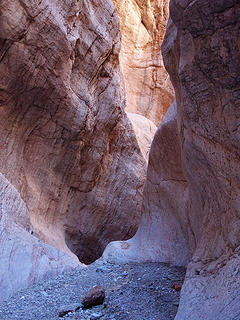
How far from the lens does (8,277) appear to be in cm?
448

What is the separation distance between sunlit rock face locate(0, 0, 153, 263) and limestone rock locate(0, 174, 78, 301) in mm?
1353

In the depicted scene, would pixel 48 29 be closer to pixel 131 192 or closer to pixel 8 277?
pixel 8 277

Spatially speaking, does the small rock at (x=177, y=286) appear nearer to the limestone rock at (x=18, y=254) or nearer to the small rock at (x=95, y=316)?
the small rock at (x=95, y=316)

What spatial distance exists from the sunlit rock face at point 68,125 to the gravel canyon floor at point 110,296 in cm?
268

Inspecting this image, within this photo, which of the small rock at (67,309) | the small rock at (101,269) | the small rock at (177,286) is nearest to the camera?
the small rock at (67,309)

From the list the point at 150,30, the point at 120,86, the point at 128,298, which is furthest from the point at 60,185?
the point at 150,30

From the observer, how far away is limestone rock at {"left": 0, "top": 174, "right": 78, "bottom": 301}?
456 centimetres

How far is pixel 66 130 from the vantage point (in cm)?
872

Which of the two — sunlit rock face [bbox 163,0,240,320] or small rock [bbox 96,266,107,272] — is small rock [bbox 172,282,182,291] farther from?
small rock [bbox 96,266,107,272]

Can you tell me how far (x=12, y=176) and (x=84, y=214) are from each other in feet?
11.6

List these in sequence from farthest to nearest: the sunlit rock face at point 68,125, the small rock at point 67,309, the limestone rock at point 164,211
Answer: the sunlit rock face at point 68,125 → the limestone rock at point 164,211 → the small rock at point 67,309

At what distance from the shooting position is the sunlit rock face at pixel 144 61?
17016 mm

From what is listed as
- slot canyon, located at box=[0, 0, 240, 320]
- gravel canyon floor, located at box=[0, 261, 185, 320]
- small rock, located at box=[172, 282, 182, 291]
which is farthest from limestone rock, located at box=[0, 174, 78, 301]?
small rock, located at box=[172, 282, 182, 291]

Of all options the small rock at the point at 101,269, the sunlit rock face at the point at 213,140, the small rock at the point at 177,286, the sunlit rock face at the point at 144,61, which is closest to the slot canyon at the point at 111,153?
the sunlit rock face at the point at 213,140
